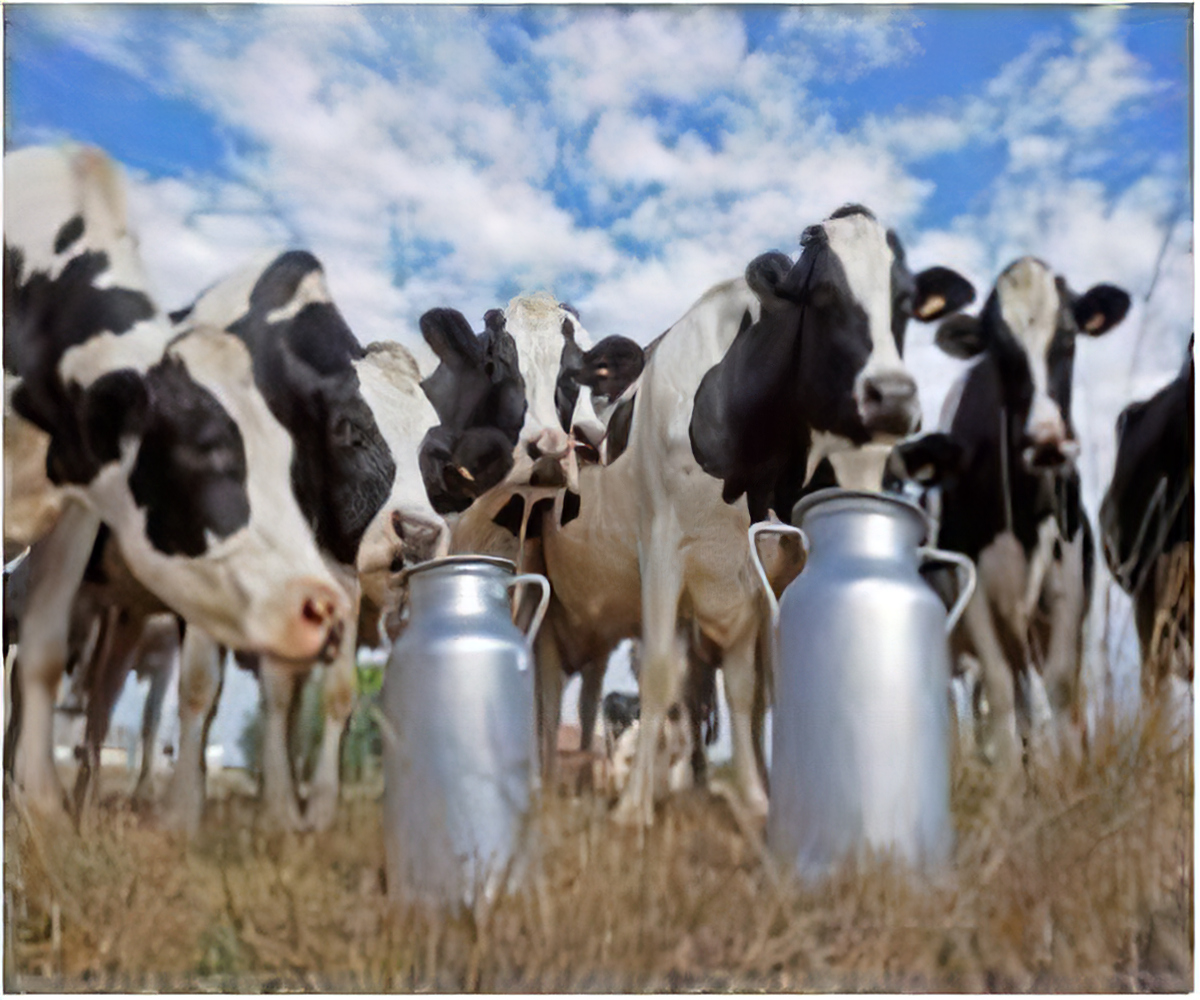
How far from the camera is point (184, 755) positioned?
9.53 ft

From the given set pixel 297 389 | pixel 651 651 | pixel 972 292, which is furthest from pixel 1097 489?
pixel 297 389

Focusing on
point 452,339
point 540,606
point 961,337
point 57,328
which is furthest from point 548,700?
point 57,328

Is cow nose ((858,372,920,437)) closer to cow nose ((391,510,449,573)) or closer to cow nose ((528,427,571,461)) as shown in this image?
cow nose ((528,427,571,461))

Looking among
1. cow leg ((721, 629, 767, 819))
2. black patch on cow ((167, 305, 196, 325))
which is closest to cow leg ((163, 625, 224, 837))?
black patch on cow ((167, 305, 196, 325))

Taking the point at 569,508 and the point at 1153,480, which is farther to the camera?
the point at 569,508

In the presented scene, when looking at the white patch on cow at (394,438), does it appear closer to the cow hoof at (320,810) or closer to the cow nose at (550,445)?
the cow nose at (550,445)

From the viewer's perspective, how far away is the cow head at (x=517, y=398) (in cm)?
317

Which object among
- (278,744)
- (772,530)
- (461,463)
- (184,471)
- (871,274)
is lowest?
(278,744)

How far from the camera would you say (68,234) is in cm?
301

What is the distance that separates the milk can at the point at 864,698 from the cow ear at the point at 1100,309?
2.30ft

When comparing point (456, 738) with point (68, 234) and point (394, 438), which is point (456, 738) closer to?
point (394, 438)

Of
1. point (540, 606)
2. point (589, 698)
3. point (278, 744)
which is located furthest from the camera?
point (589, 698)

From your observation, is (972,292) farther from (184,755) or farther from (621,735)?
(184,755)

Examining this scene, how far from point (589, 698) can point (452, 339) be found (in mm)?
902
